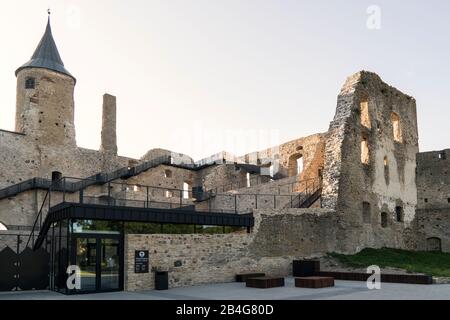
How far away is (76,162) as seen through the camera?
33.9 m

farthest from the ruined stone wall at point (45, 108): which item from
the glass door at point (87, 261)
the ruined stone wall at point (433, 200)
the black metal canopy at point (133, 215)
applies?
the ruined stone wall at point (433, 200)

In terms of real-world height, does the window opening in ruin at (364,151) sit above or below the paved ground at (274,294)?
above

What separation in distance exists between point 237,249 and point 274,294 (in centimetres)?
570

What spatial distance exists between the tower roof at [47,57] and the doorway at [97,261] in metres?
21.7

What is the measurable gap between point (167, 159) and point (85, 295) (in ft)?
78.8

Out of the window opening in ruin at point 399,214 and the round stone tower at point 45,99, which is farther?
the round stone tower at point 45,99

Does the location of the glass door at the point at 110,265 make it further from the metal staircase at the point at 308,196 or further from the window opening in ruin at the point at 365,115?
the window opening in ruin at the point at 365,115

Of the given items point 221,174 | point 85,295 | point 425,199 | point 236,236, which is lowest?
point 85,295

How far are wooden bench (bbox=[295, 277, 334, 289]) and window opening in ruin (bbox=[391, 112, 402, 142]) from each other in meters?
16.2

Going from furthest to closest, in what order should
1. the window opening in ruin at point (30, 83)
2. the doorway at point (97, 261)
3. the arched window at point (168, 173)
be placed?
the arched window at point (168, 173) < the window opening in ruin at point (30, 83) < the doorway at point (97, 261)

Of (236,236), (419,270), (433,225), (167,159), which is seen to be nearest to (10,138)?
(167,159)

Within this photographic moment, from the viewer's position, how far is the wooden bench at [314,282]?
51.4 feet
